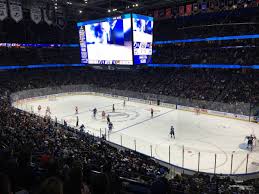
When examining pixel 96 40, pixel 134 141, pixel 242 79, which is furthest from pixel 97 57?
pixel 242 79

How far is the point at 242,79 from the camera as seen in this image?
3816 cm

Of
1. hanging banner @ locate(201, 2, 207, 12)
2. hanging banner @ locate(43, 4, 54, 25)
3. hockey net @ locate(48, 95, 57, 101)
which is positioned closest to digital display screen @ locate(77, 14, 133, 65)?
hanging banner @ locate(43, 4, 54, 25)

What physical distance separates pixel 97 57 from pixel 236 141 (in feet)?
67.5

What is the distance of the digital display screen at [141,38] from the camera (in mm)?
29214

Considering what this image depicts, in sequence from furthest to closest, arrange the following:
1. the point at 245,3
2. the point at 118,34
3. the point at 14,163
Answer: the point at 245,3 < the point at 118,34 < the point at 14,163

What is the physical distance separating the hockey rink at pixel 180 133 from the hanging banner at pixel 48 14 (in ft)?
53.4

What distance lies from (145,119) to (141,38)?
10056 millimetres

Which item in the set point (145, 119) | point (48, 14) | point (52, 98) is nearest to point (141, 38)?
point (145, 119)

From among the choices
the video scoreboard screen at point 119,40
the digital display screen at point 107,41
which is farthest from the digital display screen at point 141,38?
the digital display screen at point 107,41

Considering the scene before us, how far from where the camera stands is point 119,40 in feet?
99.2

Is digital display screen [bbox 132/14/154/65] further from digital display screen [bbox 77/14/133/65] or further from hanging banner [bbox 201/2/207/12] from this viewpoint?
hanging banner [bbox 201/2/207/12]

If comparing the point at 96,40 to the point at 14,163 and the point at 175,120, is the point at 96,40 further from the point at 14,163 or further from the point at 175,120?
the point at 14,163

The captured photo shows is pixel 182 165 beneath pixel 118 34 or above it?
beneath

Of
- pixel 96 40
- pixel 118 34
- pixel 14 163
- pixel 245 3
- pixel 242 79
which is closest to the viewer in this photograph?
pixel 14 163
